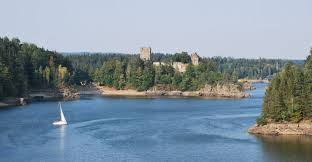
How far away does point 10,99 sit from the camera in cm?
9419

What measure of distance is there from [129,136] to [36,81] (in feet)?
186

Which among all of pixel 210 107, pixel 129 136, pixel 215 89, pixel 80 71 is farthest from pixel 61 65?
pixel 129 136

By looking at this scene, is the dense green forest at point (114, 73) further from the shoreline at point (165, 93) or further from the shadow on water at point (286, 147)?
the shadow on water at point (286, 147)

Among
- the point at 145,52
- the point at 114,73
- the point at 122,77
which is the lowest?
the point at 122,77

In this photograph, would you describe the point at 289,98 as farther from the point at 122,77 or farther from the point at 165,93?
the point at 122,77

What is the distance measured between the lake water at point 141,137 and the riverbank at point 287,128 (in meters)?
0.98

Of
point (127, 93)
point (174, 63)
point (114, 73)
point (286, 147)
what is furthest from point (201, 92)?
point (286, 147)

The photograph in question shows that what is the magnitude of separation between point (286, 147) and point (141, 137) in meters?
13.3

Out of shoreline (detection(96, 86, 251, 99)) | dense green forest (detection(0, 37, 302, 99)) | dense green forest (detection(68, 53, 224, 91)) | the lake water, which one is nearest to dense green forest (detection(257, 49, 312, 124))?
the lake water

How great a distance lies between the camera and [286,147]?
176 ft

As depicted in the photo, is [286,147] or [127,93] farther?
[127,93]

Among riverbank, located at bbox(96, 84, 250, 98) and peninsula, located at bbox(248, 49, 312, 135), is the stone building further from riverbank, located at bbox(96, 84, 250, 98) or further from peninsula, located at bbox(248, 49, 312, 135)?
peninsula, located at bbox(248, 49, 312, 135)

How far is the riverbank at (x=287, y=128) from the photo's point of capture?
5744cm

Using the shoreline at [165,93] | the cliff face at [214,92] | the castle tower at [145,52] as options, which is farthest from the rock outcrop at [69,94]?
the castle tower at [145,52]
